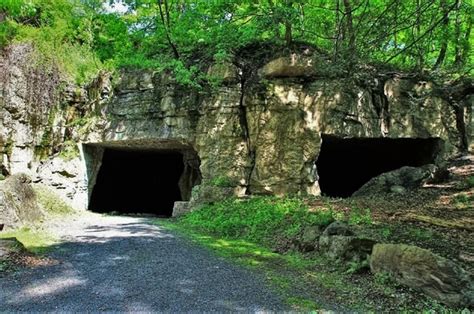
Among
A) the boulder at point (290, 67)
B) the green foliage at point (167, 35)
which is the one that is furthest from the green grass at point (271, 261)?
the boulder at point (290, 67)

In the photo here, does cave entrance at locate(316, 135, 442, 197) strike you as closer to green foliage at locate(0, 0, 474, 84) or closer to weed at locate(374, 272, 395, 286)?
green foliage at locate(0, 0, 474, 84)

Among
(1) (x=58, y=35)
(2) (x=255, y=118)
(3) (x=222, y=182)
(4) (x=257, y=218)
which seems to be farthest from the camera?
(1) (x=58, y=35)

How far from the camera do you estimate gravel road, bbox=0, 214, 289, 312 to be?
393 cm

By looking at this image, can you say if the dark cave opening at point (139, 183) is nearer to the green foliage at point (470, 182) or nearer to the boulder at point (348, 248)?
the green foliage at point (470, 182)

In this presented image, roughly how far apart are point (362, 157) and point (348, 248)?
37.5 feet

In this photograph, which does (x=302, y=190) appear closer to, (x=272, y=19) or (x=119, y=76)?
(x=272, y=19)

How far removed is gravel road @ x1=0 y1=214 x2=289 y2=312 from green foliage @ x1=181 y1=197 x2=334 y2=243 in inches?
65.4

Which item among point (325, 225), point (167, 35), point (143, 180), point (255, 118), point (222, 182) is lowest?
point (325, 225)

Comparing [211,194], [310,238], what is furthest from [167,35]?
[310,238]

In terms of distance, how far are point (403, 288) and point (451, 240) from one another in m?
1.76

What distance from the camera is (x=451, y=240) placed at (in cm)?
553

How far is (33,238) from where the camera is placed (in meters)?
6.93

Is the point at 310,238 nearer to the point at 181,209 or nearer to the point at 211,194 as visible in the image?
the point at 211,194

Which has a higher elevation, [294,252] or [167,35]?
[167,35]
